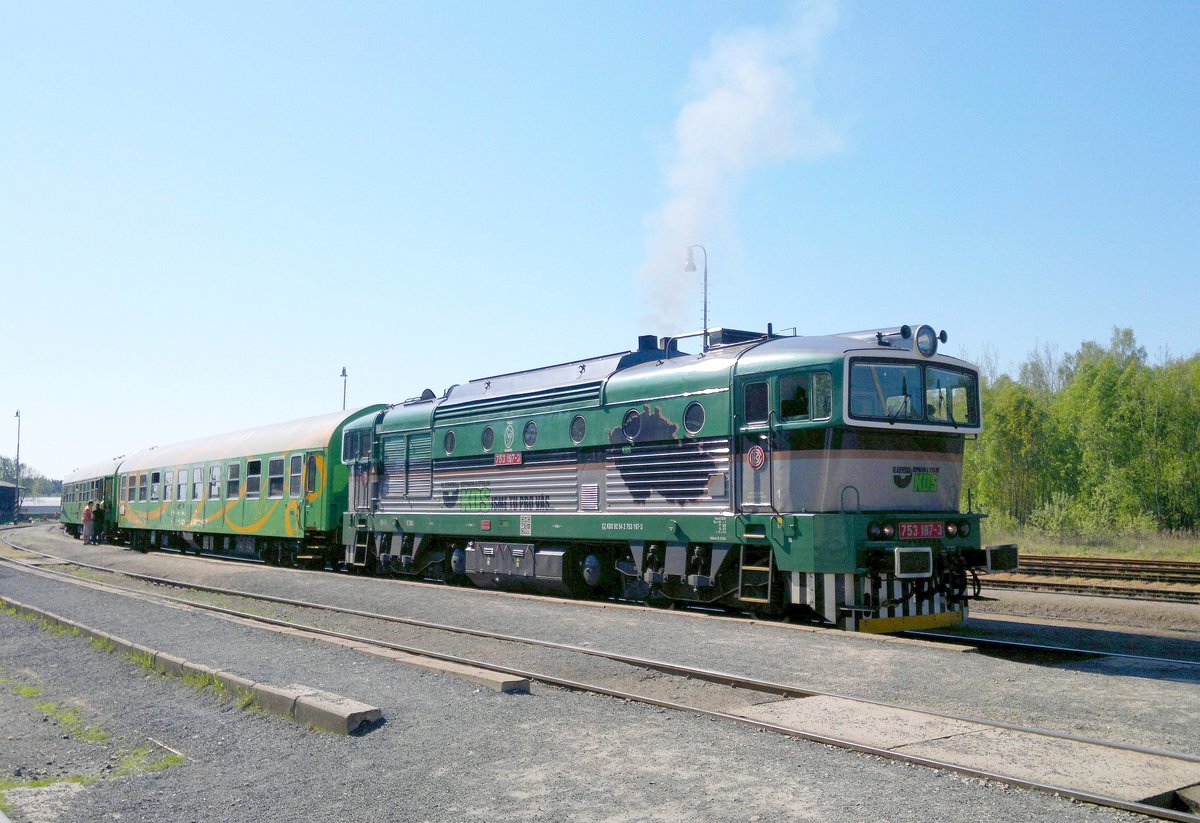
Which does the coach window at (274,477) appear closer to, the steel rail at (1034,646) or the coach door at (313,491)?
the coach door at (313,491)

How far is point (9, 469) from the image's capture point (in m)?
175

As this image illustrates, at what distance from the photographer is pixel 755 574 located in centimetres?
1247

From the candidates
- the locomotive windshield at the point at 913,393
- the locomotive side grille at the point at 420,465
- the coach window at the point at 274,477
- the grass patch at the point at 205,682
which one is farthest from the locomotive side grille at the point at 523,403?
the coach window at the point at 274,477

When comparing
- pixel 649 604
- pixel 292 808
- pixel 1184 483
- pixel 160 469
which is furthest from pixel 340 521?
pixel 1184 483

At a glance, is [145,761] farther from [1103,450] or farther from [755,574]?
[1103,450]

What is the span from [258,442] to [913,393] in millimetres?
20590

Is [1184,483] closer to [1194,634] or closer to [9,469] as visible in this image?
[1194,634]

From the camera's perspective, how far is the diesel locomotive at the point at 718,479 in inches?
453

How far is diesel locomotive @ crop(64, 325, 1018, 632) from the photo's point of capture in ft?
37.8

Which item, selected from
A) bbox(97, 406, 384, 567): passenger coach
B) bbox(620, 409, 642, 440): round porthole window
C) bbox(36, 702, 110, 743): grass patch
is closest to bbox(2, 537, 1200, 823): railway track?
bbox(36, 702, 110, 743): grass patch

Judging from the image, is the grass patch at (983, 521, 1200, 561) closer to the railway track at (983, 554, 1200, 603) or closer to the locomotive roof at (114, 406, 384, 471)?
the railway track at (983, 554, 1200, 603)

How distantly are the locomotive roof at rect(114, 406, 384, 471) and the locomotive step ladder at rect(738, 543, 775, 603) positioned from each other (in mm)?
12910

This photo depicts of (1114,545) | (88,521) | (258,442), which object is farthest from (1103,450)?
(88,521)

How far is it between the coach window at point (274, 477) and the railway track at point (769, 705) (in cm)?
1199
